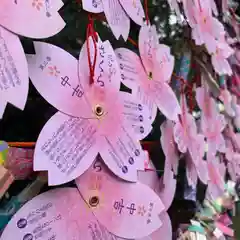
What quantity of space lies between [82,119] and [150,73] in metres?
0.17

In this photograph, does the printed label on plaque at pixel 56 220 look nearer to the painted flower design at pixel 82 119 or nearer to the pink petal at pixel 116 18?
the painted flower design at pixel 82 119

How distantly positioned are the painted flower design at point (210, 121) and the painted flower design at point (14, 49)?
450 mm

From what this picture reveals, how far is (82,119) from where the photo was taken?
0.39 meters

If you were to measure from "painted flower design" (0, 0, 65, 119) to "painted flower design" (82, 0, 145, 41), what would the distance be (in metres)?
0.08

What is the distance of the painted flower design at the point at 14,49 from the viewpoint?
0.32 meters

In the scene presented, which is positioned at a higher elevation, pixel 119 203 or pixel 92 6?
pixel 92 6

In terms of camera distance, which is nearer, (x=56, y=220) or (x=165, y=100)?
(x=56, y=220)

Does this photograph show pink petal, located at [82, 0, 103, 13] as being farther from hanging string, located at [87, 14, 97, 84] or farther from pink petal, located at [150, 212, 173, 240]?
pink petal, located at [150, 212, 173, 240]

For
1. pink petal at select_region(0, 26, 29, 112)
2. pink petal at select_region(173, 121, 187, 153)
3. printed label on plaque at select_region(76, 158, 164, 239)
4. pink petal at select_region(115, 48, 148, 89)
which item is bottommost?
pink petal at select_region(173, 121, 187, 153)

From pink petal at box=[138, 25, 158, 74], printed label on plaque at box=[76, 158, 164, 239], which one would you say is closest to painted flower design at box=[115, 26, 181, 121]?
pink petal at box=[138, 25, 158, 74]

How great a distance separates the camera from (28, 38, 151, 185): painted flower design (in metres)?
0.36

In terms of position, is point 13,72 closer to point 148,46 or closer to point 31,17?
point 31,17

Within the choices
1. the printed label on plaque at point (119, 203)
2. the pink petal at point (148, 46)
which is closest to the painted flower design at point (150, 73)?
the pink petal at point (148, 46)

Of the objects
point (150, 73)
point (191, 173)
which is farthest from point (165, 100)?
point (191, 173)
